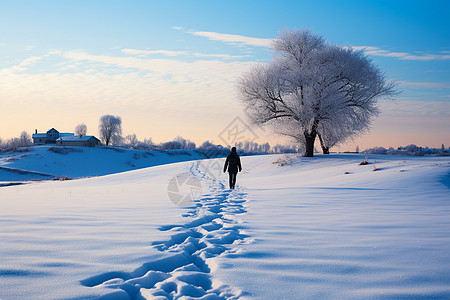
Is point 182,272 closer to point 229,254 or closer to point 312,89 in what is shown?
point 229,254

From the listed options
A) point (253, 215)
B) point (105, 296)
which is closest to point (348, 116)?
Answer: point (253, 215)

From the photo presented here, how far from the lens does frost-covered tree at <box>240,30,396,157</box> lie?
77.3 ft

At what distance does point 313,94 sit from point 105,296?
22.8m

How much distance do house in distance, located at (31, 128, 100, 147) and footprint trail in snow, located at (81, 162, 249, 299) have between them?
299 feet

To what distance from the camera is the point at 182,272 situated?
3.28 meters

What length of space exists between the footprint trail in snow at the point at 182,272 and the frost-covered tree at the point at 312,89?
64.9 ft

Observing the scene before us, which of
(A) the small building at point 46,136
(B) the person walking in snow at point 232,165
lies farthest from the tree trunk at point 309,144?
(A) the small building at point 46,136

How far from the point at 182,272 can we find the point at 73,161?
211ft

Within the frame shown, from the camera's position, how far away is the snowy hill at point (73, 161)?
4786 cm

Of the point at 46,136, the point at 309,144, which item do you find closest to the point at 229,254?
the point at 309,144

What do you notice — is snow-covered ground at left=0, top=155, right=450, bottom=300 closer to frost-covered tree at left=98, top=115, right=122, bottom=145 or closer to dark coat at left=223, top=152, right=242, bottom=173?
dark coat at left=223, top=152, right=242, bottom=173

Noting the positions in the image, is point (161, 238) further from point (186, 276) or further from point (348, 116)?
point (348, 116)

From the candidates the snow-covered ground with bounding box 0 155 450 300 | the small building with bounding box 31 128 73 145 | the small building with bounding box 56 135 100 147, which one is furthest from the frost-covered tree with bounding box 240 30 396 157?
the small building with bounding box 31 128 73 145

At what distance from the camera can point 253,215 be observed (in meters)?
6.72
